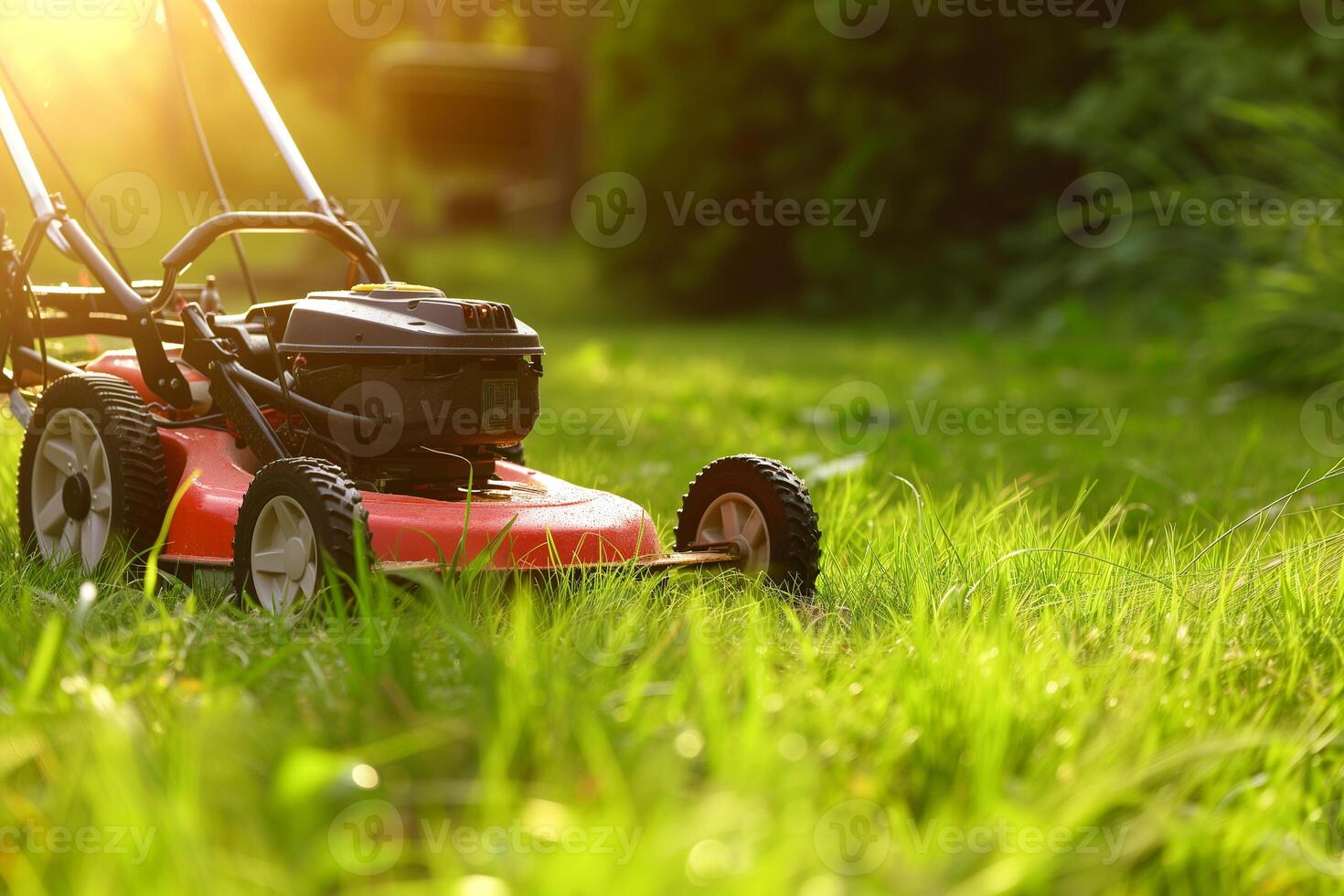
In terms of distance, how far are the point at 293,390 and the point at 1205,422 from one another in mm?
4593

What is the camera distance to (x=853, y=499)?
3771 millimetres

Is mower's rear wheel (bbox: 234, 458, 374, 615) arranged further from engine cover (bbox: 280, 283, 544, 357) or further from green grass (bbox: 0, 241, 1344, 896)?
engine cover (bbox: 280, 283, 544, 357)

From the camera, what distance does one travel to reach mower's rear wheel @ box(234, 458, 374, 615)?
96.2 inches

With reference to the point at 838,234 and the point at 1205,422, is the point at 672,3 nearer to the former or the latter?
the point at 838,234


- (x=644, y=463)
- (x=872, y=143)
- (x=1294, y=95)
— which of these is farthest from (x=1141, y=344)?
(x=644, y=463)

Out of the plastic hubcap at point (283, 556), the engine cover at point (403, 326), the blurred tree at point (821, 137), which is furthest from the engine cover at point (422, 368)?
the blurred tree at point (821, 137)

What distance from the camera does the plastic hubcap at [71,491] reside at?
3.08m

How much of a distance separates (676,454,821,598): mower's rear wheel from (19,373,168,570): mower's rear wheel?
3.68 ft

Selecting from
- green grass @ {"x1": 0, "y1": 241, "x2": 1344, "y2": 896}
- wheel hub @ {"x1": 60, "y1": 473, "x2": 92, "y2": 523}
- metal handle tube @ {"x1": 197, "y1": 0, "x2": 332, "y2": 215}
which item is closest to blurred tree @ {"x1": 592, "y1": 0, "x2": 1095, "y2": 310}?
metal handle tube @ {"x1": 197, "y1": 0, "x2": 332, "y2": 215}

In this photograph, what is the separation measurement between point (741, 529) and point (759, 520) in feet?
0.31

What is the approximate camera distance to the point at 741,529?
10.2ft

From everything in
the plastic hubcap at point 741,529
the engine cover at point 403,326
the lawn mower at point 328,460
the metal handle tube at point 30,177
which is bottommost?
the plastic hubcap at point 741,529

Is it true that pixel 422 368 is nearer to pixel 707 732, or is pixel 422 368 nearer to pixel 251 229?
pixel 251 229

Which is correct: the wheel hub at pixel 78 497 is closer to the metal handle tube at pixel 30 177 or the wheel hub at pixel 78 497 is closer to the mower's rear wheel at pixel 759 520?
the metal handle tube at pixel 30 177
